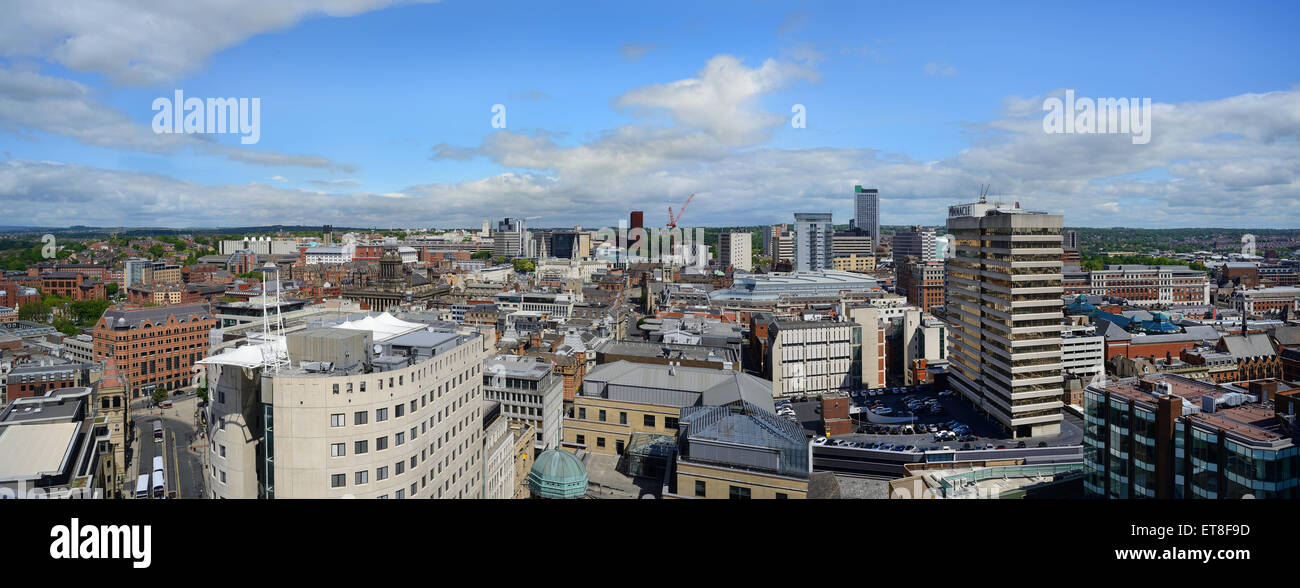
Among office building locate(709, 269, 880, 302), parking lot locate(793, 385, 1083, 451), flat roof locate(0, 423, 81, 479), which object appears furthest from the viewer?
office building locate(709, 269, 880, 302)

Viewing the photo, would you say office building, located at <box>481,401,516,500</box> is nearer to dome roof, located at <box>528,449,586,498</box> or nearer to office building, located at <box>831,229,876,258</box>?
dome roof, located at <box>528,449,586,498</box>

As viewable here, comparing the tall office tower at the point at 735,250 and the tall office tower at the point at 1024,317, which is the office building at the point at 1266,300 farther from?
the tall office tower at the point at 735,250

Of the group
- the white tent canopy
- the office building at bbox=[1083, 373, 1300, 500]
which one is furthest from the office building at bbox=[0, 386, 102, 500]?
the office building at bbox=[1083, 373, 1300, 500]

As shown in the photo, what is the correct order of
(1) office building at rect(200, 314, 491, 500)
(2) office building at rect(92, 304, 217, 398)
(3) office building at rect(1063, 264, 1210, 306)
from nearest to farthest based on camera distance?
(1) office building at rect(200, 314, 491, 500) → (2) office building at rect(92, 304, 217, 398) → (3) office building at rect(1063, 264, 1210, 306)

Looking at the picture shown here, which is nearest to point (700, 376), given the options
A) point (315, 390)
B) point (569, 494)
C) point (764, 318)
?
point (569, 494)

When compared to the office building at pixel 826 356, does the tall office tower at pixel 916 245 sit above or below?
above

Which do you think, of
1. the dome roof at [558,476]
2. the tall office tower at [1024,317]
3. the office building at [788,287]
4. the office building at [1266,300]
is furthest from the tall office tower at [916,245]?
the dome roof at [558,476]
